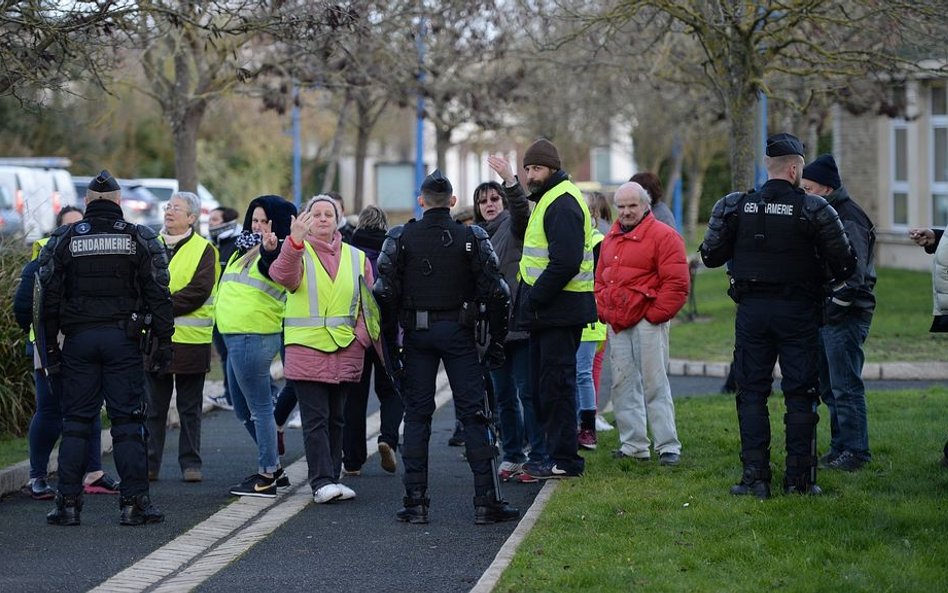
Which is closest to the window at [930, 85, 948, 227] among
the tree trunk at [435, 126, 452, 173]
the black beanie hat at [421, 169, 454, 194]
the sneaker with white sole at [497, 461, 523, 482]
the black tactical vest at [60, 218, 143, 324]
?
the tree trunk at [435, 126, 452, 173]

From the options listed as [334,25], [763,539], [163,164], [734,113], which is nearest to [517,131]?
[163,164]

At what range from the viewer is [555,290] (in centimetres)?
816

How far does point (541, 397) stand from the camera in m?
8.46

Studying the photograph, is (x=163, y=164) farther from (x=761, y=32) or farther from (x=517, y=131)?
(x=761, y=32)

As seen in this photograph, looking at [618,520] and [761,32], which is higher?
[761,32]

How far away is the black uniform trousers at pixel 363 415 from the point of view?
9445mm

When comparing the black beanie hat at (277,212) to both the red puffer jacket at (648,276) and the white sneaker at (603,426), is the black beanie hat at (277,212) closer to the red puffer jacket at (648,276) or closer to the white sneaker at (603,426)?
the red puffer jacket at (648,276)

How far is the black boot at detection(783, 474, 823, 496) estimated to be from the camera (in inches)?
302

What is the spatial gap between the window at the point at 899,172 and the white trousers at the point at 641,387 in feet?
63.5

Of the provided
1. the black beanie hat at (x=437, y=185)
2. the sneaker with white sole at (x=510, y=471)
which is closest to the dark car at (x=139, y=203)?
the sneaker with white sole at (x=510, y=471)

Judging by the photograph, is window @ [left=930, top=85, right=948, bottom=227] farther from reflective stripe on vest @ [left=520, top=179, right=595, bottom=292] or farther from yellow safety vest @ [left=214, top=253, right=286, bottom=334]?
yellow safety vest @ [left=214, top=253, right=286, bottom=334]

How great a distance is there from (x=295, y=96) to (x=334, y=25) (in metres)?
9.59

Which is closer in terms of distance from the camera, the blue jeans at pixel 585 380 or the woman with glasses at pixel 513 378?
the woman with glasses at pixel 513 378

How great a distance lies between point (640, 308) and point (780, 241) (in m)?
1.58
